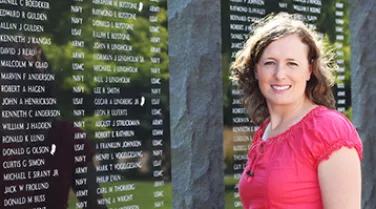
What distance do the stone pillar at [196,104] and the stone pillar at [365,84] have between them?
1.59 metres

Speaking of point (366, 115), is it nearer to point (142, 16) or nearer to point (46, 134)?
point (142, 16)

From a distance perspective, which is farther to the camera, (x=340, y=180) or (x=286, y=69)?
(x=286, y=69)

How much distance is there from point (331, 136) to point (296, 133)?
15cm

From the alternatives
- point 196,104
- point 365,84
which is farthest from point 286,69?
point 365,84

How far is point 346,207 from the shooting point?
222 centimetres

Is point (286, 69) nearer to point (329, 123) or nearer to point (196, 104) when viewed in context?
point (329, 123)

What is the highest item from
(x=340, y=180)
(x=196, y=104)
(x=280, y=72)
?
(x=280, y=72)

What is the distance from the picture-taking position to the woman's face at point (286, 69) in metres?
2.46

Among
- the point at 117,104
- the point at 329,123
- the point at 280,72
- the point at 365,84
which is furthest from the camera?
the point at 365,84

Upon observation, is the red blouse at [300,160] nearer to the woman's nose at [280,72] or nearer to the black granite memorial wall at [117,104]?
the woman's nose at [280,72]

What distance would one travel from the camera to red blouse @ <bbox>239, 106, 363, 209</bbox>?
89.1 inches

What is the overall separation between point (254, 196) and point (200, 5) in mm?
1824

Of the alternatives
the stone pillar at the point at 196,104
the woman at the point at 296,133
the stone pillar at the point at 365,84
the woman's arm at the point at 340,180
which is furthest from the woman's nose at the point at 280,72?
the stone pillar at the point at 365,84

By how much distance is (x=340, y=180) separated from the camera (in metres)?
2.21
